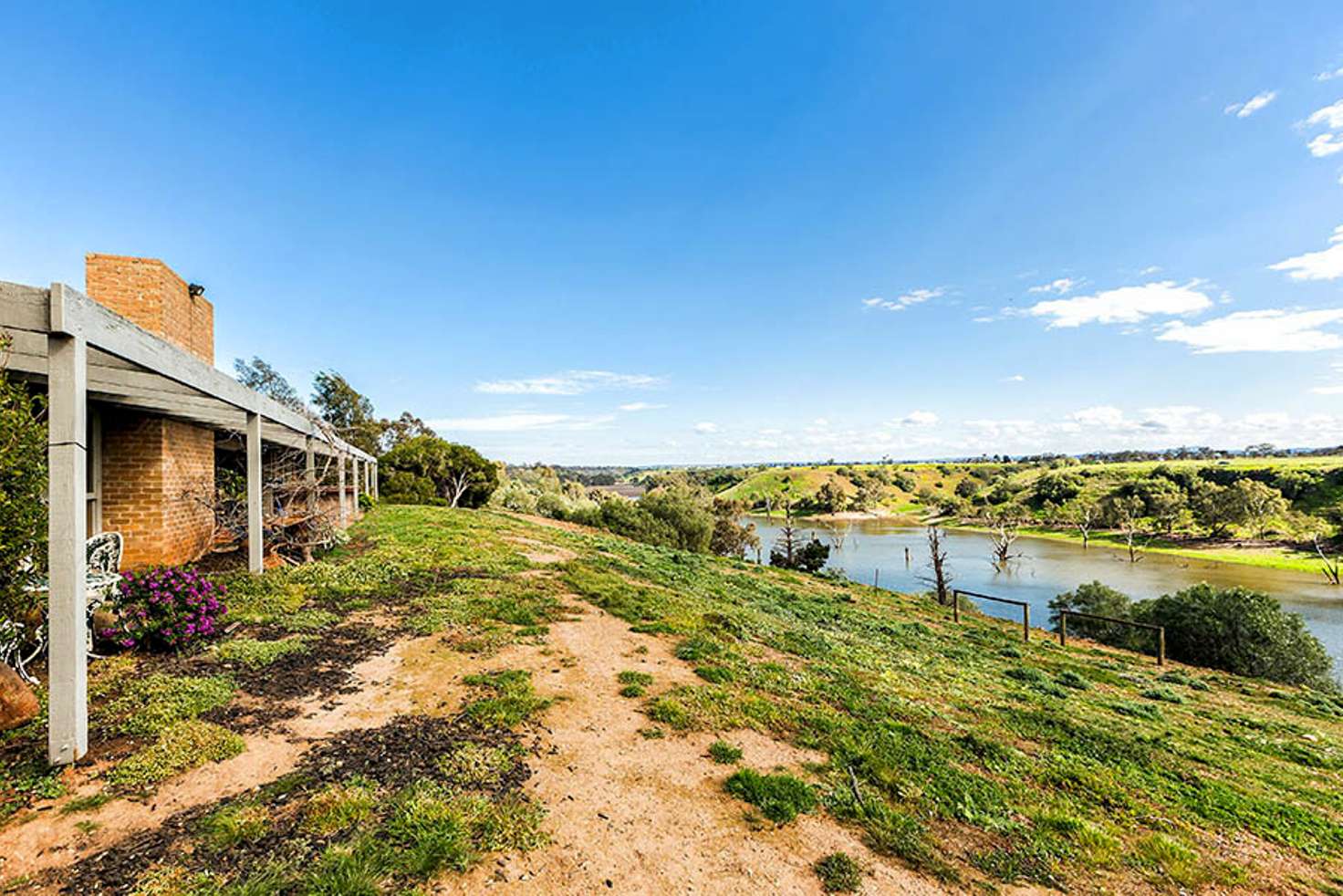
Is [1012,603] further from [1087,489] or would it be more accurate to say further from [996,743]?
[1087,489]

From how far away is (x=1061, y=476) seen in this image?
66.2 m

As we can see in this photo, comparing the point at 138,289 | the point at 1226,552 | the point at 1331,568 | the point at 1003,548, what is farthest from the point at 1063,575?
the point at 138,289

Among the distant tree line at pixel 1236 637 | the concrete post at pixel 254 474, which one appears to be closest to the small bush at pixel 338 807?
the concrete post at pixel 254 474

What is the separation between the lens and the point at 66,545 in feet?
10.5

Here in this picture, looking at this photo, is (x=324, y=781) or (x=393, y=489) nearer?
(x=324, y=781)

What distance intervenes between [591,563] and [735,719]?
296 inches

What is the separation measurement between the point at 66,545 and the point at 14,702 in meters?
1.39

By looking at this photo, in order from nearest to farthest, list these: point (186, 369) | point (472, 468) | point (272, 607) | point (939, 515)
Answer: point (186, 369), point (272, 607), point (472, 468), point (939, 515)

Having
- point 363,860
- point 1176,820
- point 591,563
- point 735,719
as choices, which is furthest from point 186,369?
point 1176,820

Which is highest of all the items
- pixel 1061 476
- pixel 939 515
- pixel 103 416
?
pixel 103 416

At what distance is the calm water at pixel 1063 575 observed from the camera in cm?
2900

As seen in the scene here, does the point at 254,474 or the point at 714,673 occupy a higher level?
the point at 254,474

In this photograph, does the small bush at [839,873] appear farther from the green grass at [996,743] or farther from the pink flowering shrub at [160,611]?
the pink flowering shrub at [160,611]

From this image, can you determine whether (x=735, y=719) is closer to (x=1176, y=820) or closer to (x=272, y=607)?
(x=1176, y=820)
